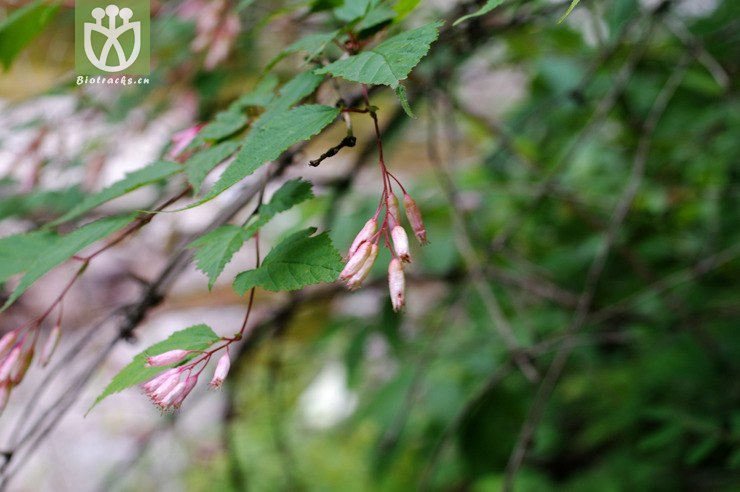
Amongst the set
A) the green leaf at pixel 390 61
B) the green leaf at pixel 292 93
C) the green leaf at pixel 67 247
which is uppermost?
the green leaf at pixel 390 61

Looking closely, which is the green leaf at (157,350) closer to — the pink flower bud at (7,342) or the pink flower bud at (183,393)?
the pink flower bud at (183,393)

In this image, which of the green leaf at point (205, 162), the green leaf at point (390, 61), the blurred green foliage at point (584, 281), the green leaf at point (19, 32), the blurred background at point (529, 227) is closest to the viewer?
the green leaf at point (390, 61)

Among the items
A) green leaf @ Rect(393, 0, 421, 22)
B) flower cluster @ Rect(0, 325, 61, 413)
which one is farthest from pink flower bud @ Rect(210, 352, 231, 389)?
green leaf @ Rect(393, 0, 421, 22)

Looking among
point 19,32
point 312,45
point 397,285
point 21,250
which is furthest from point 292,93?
point 19,32

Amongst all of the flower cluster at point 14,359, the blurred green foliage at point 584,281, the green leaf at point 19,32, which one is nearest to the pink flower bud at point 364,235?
the flower cluster at point 14,359

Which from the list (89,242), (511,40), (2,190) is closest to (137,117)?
(2,190)

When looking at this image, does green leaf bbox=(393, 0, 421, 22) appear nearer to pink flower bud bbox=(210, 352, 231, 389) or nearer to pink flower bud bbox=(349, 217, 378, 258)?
pink flower bud bbox=(349, 217, 378, 258)

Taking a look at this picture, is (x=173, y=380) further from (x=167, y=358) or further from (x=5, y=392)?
(x=5, y=392)
